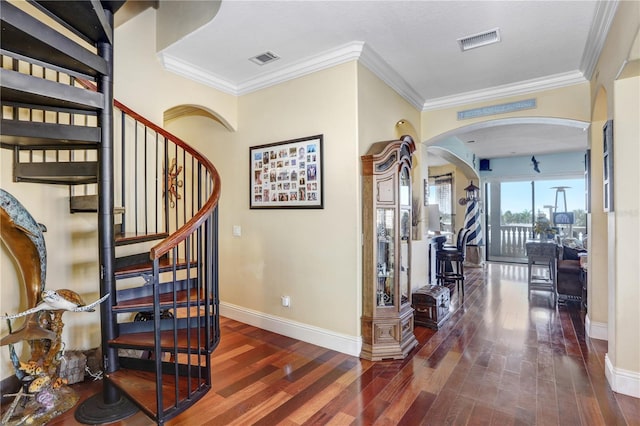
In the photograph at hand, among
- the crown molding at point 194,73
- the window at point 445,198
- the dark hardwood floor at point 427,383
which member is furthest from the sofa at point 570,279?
the crown molding at point 194,73

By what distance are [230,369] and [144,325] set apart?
35.1 inches

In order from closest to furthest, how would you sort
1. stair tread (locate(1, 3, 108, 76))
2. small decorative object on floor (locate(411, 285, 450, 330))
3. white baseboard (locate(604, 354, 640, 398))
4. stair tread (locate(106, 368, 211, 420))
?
stair tread (locate(1, 3, 108, 76)) < stair tread (locate(106, 368, 211, 420)) < white baseboard (locate(604, 354, 640, 398)) < small decorative object on floor (locate(411, 285, 450, 330))

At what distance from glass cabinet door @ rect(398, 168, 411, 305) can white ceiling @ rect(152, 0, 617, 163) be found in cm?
121

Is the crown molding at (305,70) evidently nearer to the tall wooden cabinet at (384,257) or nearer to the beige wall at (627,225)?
the tall wooden cabinet at (384,257)

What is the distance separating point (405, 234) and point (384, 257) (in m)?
0.42

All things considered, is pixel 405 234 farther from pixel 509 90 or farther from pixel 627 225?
pixel 509 90

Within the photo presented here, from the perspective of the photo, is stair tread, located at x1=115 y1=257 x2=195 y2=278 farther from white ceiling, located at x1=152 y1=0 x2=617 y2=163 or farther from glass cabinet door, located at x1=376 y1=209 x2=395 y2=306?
white ceiling, located at x1=152 y1=0 x2=617 y2=163

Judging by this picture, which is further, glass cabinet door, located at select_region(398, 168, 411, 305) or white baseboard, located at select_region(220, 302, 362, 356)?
glass cabinet door, located at select_region(398, 168, 411, 305)

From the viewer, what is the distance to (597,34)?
2.80 meters

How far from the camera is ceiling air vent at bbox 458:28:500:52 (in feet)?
9.41

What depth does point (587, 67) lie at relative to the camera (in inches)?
135

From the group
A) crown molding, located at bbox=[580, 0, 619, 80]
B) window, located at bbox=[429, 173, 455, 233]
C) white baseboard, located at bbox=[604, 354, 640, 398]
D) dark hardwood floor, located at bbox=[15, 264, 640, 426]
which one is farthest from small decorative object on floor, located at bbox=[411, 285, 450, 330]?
window, located at bbox=[429, 173, 455, 233]

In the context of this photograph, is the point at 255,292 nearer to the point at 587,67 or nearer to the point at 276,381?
the point at 276,381

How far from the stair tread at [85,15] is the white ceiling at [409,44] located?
33.1 inches
